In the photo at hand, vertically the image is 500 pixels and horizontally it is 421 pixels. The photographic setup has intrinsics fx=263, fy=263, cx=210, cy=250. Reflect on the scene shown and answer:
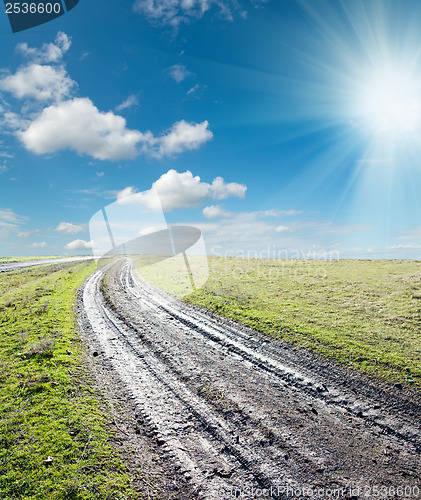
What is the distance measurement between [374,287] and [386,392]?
41.7ft

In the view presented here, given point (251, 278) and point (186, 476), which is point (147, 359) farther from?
point (251, 278)

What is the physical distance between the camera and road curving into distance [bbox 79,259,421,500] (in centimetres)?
418

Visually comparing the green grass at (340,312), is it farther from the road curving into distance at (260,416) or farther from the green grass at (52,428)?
the green grass at (52,428)

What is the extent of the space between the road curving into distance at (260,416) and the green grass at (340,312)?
1112 millimetres

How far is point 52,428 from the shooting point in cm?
507

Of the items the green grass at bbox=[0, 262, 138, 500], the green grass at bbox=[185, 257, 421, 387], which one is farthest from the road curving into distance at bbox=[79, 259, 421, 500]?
the green grass at bbox=[185, 257, 421, 387]

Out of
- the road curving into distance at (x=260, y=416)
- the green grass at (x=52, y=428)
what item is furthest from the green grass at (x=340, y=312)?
the green grass at (x=52, y=428)

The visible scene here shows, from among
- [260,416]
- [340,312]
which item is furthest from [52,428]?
[340,312]

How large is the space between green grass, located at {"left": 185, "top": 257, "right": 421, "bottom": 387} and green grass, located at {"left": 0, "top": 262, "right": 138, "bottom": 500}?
6.79 m

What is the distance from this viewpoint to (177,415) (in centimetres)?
554

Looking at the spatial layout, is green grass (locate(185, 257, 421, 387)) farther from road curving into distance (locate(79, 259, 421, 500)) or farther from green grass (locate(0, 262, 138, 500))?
green grass (locate(0, 262, 138, 500))

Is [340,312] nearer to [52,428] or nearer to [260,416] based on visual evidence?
[260,416]

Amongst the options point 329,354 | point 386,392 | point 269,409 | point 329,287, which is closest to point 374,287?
point 329,287

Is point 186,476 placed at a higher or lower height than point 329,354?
higher
